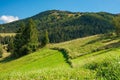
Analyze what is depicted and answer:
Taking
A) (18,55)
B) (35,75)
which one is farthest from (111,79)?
(18,55)

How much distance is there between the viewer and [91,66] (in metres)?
13.2

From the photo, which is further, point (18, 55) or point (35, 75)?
point (18, 55)

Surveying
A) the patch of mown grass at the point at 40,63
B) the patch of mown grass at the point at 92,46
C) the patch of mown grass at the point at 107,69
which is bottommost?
the patch of mown grass at the point at 40,63

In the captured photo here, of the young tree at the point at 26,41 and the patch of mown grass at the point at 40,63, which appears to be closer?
the patch of mown grass at the point at 40,63

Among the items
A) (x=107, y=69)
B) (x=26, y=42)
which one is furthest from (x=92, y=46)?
(x=107, y=69)

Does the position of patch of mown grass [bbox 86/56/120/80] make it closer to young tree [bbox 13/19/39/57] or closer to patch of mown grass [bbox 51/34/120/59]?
patch of mown grass [bbox 51/34/120/59]

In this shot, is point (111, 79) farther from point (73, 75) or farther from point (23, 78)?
point (23, 78)

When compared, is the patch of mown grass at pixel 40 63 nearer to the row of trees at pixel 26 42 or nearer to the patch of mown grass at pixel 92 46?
the patch of mown grass at pixel 92 46

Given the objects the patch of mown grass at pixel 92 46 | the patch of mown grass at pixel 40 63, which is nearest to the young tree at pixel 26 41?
the patch of mown grass at pixel 92 46

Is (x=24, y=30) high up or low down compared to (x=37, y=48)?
up

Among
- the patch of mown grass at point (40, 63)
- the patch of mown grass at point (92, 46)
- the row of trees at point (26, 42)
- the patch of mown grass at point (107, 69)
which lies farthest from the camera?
the row of trees at point (26, 42)

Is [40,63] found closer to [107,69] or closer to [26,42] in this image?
[26,42]

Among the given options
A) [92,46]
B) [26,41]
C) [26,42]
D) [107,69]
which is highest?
[107,69]

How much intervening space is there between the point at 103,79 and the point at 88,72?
102 cm
